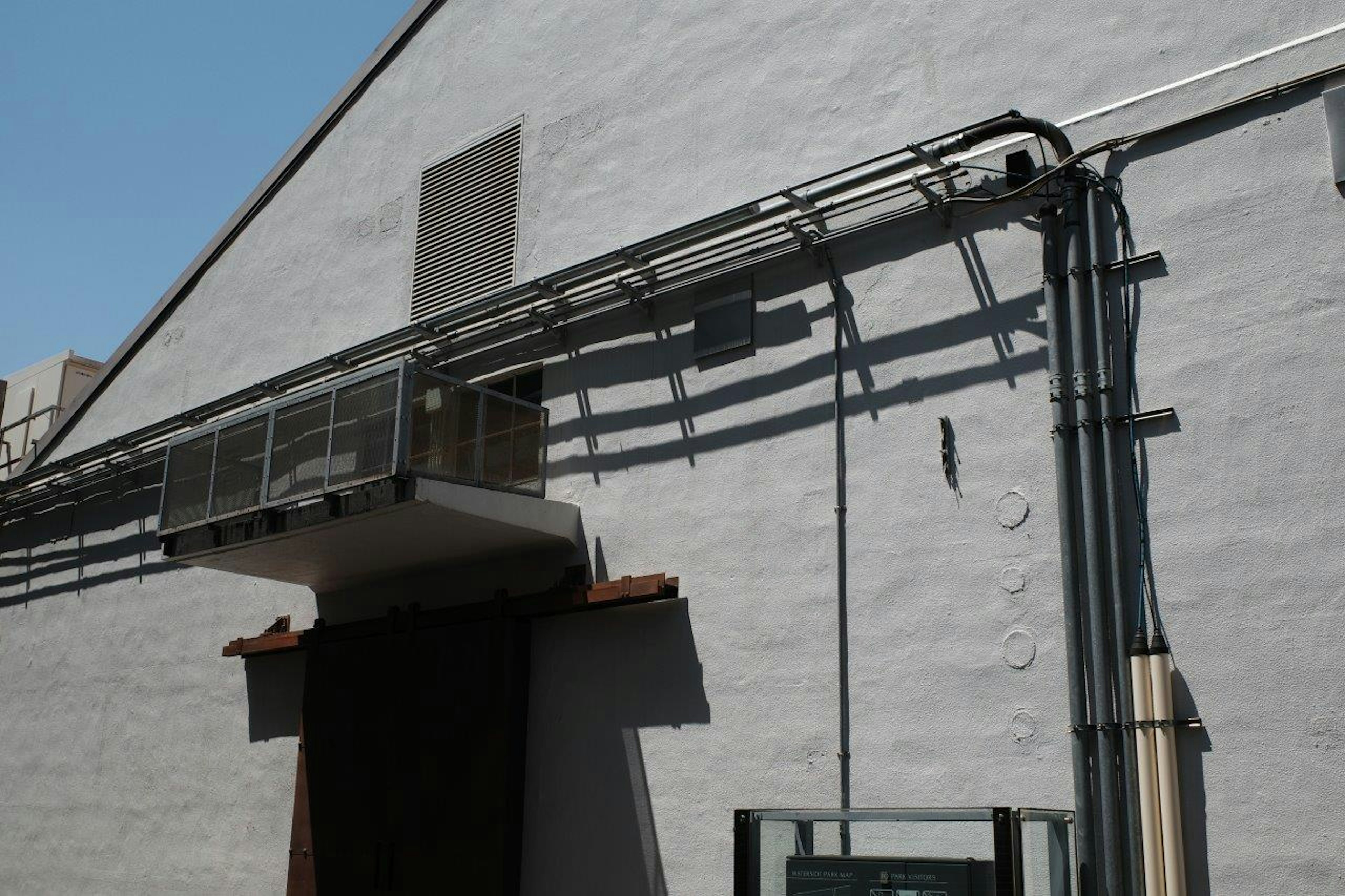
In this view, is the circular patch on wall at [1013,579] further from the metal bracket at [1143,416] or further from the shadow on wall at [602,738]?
the shadow on wall at [602,738]

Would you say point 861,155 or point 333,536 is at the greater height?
point 861,155

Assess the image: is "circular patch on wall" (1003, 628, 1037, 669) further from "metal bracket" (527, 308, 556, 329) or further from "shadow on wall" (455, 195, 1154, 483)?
"metal bracket" (527, 308, 556, 329)

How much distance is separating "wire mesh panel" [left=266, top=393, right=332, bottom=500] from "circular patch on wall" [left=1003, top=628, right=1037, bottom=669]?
6396 millimetres

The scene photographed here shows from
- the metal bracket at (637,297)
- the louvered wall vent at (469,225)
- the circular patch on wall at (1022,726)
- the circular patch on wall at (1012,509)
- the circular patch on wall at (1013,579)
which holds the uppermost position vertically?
the louvered wall vent at (469,225)

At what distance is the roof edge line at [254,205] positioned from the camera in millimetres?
17562

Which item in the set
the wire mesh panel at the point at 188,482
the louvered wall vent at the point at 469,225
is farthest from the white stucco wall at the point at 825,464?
the wire mesh panel at the point at 188,482

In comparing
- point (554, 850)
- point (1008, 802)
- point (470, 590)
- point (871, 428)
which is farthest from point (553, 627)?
point (1008, 802)

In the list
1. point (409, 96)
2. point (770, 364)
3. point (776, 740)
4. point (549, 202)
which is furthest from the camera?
point (409, 96)

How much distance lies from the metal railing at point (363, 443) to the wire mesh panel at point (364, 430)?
10 mm

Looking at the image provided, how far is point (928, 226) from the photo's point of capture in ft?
38.2

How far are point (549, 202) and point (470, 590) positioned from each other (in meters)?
4.26

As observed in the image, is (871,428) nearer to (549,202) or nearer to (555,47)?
(549,202)

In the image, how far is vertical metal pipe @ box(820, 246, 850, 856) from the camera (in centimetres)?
1072

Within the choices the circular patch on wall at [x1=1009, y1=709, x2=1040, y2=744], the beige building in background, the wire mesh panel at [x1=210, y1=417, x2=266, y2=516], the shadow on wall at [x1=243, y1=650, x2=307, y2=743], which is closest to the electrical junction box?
Result: the circular patch on wall at [x1=1009, y1=709, x2=1040, y2=744]
